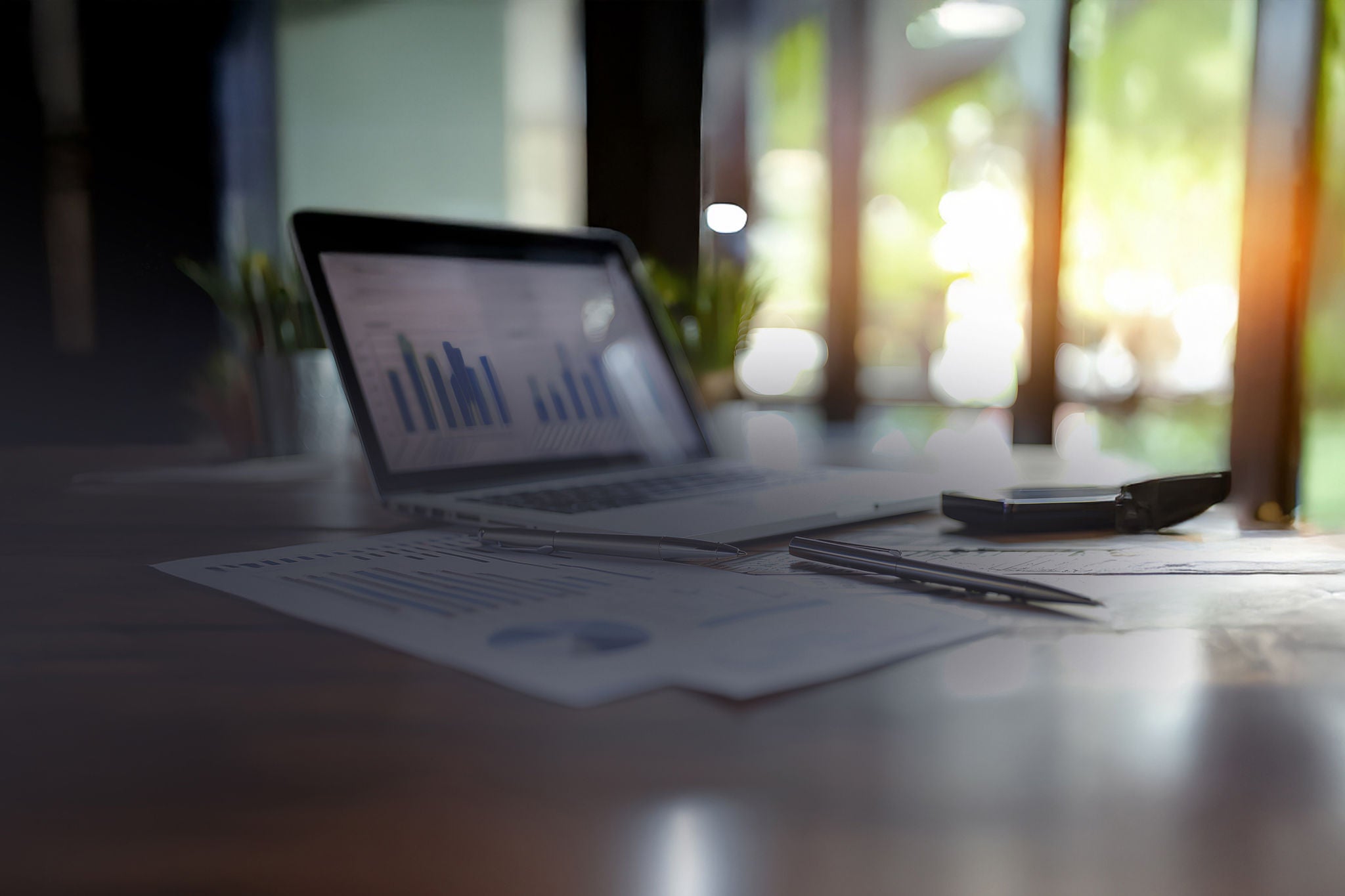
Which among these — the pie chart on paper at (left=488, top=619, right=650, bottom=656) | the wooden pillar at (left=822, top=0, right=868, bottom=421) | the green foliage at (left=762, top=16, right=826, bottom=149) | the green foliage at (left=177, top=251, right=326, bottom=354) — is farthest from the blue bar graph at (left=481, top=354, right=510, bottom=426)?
the green foliage at (left=762, top=16, right=826, bottom=149)

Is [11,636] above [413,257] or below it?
below

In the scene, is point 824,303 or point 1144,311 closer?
point 1144,311

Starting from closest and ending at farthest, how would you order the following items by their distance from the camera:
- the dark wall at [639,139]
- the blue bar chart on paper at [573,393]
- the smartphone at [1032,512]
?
the smartphone at [1032,512]
the blue bar chart on paper at [573,393]
the dark wall at [639,139]

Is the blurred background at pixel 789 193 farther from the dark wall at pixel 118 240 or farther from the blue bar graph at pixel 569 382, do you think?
the blue bar graph at pixel 569 382

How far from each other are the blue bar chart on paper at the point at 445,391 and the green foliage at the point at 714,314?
→ 1.30ft

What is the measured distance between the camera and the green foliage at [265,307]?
105 centimetres

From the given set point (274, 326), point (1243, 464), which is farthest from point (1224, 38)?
point (274, 326)

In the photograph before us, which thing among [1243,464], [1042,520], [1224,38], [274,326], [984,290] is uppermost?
[1224,38]

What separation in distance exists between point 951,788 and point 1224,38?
161 inches

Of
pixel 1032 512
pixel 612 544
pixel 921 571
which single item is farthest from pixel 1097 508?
pixel 612 544

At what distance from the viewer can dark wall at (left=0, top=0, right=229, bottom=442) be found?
144 cm

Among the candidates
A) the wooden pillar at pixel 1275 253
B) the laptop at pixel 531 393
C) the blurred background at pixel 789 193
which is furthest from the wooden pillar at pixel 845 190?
the laptop at pixel 531 393

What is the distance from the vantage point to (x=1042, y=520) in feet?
2.34

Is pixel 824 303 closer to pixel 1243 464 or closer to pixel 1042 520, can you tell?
pixel 1243 464
